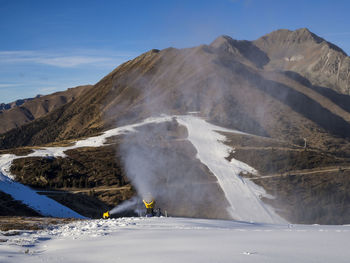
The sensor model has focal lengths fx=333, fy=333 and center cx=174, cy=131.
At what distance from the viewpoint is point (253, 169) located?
202 ft

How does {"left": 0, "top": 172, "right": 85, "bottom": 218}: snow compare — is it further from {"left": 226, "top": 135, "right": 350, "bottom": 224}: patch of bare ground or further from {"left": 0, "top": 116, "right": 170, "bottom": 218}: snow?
{"left": 226, "top": 135, "right": 350, "bottom": 224}: patch of bare ground

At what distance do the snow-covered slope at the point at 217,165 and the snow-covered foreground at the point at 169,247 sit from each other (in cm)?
2460

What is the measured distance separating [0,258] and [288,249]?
8.24 m

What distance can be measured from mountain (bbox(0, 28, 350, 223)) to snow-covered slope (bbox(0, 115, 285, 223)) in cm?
183

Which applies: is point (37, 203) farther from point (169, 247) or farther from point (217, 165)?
point (217, 165)

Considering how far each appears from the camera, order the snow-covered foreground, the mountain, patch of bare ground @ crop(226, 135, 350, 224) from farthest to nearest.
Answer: the mountain < patch of bare ground @ crop(226, 135, 350, 224) < the snow-covered foreground

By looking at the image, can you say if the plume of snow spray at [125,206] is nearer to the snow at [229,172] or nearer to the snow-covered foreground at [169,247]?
the snow at [229,172]

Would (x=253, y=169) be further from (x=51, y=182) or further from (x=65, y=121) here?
(x=65, y=121)

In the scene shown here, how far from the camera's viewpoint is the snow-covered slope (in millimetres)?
46812

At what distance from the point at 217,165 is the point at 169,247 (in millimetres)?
53398

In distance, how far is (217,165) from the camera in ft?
206

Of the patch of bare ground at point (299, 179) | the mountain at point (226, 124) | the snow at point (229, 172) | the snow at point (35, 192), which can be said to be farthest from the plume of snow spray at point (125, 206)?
the patch of bare ground at point (299, 179)

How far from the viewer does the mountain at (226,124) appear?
5616cm

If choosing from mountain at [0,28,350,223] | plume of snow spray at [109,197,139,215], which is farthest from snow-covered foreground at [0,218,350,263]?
mountain at [0,28,350,223]
